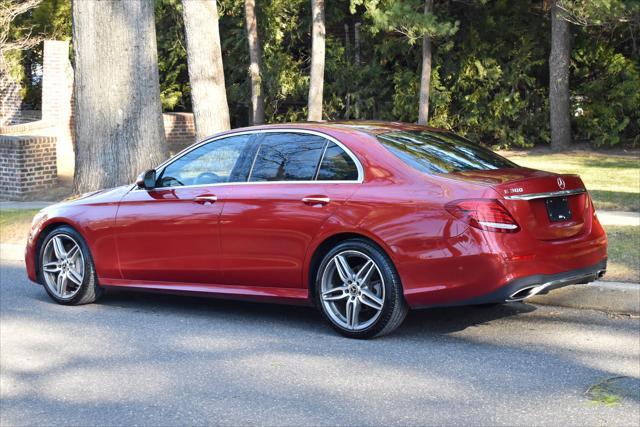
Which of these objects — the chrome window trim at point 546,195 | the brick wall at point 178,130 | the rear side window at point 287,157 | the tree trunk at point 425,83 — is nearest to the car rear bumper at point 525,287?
the chrome window trim at point 546,195

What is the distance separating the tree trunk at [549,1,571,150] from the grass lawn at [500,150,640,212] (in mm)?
564

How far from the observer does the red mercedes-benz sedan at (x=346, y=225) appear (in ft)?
21.5

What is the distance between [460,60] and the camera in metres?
25.6

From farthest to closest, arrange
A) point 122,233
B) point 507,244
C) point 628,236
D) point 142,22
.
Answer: point 142,22 < point 628,236 < point 122,233 < point 507,244

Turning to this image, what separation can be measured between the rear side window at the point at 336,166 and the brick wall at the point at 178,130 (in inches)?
751

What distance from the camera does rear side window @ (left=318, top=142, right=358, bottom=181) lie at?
23.7ft

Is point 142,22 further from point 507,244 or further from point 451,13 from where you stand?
point 451,13

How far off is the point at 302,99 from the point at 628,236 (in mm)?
19937

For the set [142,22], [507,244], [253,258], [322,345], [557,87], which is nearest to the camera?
[507,244]

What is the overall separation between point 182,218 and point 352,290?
1.72 metres

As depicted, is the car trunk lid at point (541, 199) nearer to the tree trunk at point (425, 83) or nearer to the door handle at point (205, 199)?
the door handle at point (205, 199)

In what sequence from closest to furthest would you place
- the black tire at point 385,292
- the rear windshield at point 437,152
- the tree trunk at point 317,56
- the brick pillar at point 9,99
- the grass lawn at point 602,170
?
1. the black tire at point 385,292
2. the rear windshield at point 437,152
3. the grass lawn at point 602,170
4. the tree trunk at point 317,56
5. the brick pillar at point 9,99

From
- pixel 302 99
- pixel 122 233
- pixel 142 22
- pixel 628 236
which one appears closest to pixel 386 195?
pixel 122 233

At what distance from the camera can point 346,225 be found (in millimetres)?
6969
